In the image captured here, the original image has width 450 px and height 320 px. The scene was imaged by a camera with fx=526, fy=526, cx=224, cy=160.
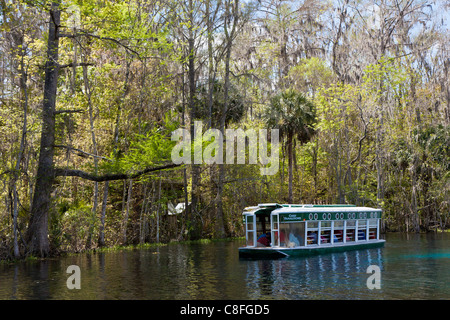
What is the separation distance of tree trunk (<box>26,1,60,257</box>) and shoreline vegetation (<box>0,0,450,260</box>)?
7 centimetres

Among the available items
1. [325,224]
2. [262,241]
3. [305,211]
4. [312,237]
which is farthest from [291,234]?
[325,224]

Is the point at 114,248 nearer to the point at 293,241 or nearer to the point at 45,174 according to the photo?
the point at 45,174

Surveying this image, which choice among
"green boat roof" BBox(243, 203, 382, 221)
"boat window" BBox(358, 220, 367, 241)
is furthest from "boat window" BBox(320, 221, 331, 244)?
"boat window" BBox(358, 220, 367, 241)

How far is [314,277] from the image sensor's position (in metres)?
Answer: 19.7

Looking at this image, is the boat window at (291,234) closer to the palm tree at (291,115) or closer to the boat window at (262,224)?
the boat window at (262,224)

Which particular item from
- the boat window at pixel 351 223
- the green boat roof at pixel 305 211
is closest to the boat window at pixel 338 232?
the green boat roof at pixel 305 211

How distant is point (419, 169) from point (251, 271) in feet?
105

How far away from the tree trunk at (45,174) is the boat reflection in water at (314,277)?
34.6 feet

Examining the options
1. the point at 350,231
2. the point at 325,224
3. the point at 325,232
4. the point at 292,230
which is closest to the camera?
the point at 292,230

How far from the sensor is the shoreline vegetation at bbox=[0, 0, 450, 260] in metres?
26.8

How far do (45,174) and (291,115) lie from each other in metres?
21.6
